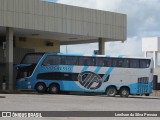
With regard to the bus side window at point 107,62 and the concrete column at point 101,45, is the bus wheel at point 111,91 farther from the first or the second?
the concrete column at point 101,45

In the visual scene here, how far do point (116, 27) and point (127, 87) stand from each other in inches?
328

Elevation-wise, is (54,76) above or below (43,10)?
below

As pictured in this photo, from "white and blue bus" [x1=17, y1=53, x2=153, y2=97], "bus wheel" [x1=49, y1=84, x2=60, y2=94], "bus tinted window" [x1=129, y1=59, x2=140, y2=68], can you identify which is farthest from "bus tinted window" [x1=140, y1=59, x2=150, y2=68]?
"bus wheel" [x1=49, y1=84, x2=60, y2=94]

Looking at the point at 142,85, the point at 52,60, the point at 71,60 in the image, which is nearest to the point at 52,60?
the point at 52,60

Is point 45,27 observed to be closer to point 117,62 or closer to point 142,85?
point 117,62

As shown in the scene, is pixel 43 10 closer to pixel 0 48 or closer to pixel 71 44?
pixel 0 48

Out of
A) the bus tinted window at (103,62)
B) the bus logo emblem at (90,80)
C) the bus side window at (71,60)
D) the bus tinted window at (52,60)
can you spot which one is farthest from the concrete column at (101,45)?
the bus tinted window at (52,60)

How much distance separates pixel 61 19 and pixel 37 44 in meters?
6.86

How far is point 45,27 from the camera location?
3669 centimetres

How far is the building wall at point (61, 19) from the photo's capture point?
34688 mm

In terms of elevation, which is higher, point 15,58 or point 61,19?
point 61,19

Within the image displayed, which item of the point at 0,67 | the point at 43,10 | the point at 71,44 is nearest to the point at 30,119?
the point at 43,10

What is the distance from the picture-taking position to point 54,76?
115 feet

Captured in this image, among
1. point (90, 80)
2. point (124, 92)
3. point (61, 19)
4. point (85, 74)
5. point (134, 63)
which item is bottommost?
point (124, 92)
